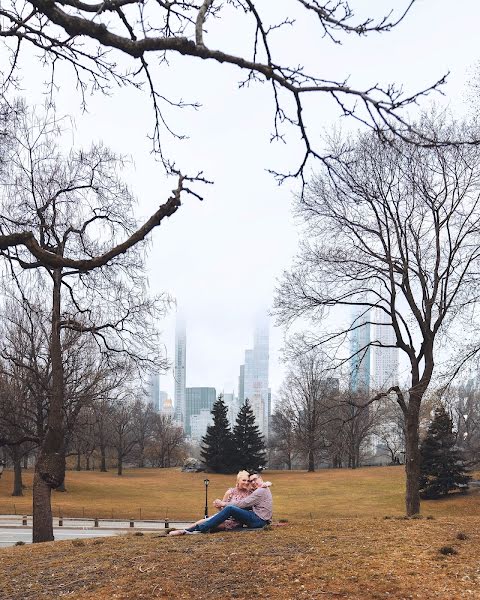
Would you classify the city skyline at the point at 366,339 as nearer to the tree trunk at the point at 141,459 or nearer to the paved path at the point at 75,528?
the paved path at the point at 75,528

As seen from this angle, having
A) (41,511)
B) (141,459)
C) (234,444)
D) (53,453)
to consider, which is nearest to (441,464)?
(41,511)

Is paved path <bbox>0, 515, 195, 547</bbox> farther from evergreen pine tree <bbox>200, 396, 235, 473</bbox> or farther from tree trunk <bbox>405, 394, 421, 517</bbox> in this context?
evergreen pine tree <bbox>200, 396, 235, 473</bbox>

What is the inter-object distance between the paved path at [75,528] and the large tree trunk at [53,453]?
31.3 ft

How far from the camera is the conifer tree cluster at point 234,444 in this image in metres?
55.5

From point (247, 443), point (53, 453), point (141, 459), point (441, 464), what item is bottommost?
point (141, 459)

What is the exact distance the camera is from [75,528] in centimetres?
2484

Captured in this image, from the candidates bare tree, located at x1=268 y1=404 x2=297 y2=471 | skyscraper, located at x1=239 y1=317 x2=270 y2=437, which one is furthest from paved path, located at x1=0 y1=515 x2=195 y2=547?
skyscraper, located at x1=239 y1=317 x2=270 y2=437

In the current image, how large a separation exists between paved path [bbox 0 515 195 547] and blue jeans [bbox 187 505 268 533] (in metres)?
14.8

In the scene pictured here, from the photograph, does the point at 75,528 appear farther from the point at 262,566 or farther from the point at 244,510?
the point at 262,566

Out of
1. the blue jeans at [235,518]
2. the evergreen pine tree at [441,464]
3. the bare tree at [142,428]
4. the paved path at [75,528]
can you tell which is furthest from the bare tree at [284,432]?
the blue jeans at [235,518]

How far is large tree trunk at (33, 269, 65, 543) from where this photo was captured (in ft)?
36.9

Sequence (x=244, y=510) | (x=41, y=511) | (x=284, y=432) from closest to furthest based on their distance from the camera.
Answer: (x=244, y=510), (x=41, y=511), (x=284, y=432)

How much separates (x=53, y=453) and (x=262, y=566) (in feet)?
23.3

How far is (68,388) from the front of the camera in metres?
21.8
